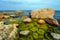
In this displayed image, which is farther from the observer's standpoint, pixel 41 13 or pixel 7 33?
pixel 41 13

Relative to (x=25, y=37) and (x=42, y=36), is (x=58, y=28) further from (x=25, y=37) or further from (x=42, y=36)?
(x=25, y=37)

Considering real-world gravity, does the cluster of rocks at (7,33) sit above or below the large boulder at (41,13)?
above

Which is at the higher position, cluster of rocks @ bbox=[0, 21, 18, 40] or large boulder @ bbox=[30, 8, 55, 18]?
cluster of rocks @ bbox=[0, 21, 18, 40]

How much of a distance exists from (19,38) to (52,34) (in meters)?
1.63

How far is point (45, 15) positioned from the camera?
31.9 ft

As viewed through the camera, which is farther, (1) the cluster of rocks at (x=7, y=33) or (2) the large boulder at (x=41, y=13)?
(2) the large boulder at (x=41, y=13)

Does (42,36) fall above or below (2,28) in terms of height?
below

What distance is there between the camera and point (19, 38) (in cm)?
721

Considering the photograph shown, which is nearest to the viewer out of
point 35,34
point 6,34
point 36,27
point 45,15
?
point 6,34

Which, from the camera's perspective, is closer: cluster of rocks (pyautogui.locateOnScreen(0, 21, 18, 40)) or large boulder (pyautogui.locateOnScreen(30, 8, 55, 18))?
cluster of rocks (pyautogui.locateOnScreen(0, 21, 18, 40))

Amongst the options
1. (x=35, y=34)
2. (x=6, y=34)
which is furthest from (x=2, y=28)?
(x=35, y=34)

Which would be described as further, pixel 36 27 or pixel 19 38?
pixel 36 27

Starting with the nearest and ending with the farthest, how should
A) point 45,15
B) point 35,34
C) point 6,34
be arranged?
point 6,34 → point 35,34 → point 45,15

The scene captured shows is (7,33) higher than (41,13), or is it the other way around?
(7,33)
